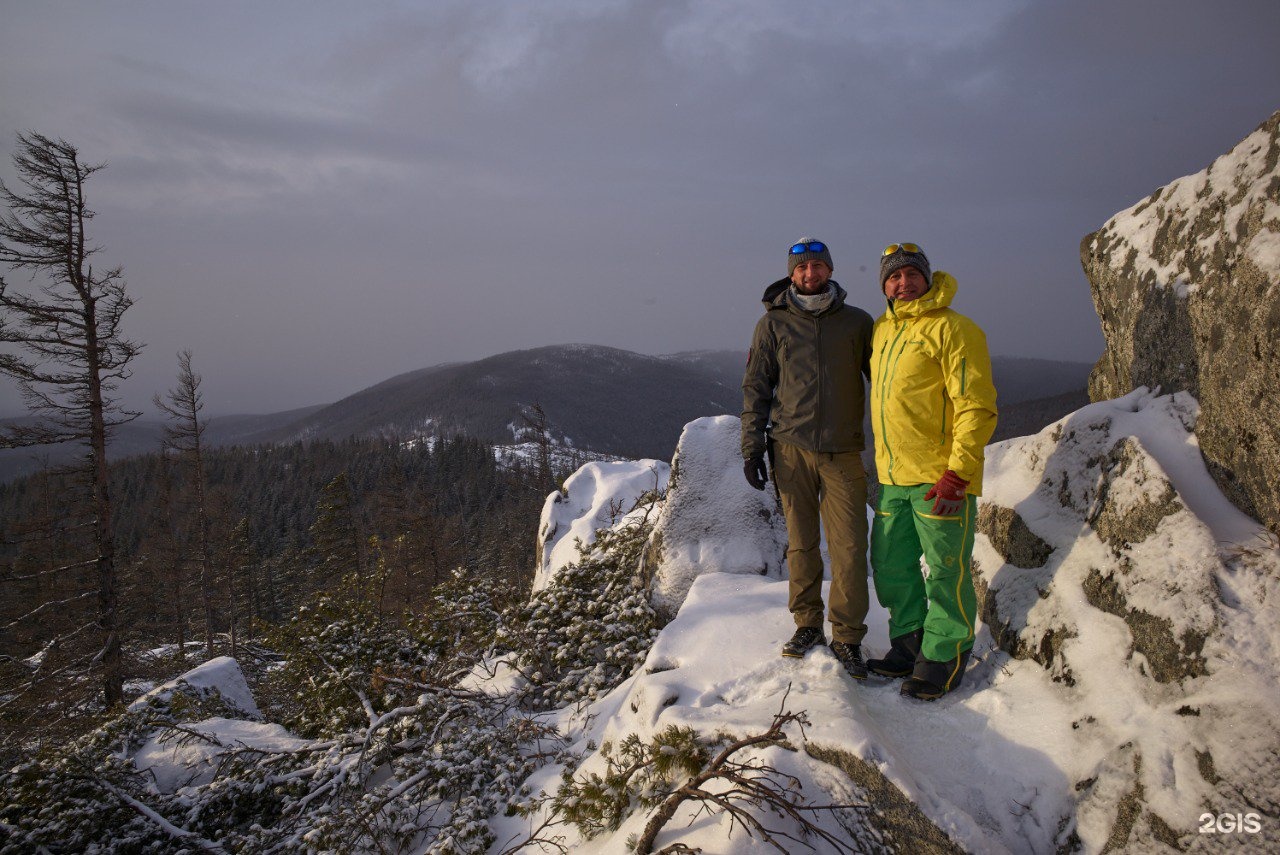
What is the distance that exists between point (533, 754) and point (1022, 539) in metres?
3.97

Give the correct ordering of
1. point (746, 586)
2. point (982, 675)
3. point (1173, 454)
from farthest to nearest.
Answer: point (746, 586) < point (982, 675) < point (1173, 454)

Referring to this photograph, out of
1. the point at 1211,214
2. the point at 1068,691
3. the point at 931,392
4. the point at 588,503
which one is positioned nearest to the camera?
the point at 1068,691

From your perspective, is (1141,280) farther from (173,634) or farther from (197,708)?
(173,634)

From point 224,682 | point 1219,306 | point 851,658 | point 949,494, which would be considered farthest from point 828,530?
point 224,682

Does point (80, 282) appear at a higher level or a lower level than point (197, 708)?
higher

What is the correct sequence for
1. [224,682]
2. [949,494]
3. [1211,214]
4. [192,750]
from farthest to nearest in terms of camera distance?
[224,682], [192,750], [1211,214], [949,494]

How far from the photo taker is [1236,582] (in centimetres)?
261

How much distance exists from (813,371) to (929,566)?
1425 mm

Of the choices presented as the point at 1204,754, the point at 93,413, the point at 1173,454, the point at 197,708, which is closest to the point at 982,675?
the point at 1204,754

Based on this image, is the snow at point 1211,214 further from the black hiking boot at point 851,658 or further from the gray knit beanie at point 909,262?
the black hiking boot at point 851,658

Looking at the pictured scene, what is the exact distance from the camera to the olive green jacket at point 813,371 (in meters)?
3.90

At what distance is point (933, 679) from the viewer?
347 centimetres

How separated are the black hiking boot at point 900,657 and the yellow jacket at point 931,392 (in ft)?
3.47

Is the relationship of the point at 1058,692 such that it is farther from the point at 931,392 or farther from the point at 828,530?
the point at 931,392
